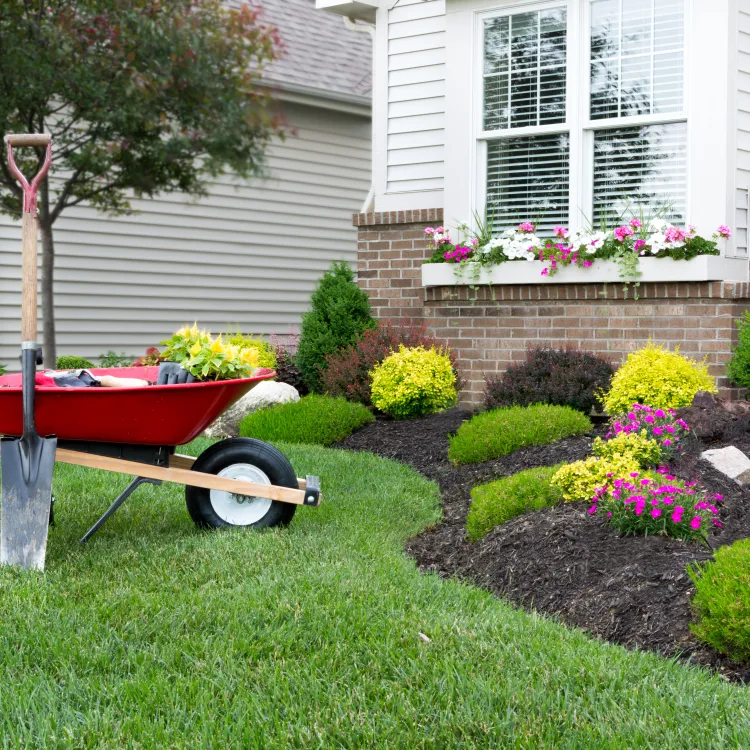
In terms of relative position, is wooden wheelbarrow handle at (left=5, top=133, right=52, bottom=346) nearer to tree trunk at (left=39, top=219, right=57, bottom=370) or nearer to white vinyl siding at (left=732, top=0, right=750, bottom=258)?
white vinyl siding at (left=732, top=0, right=750, bottom=258)

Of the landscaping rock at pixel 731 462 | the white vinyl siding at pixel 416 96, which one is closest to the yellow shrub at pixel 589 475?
the landscaping rock at pixel 731 462

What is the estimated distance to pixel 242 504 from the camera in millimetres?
4727

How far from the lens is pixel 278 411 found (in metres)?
8.06

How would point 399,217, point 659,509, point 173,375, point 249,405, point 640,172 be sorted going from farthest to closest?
1. point 399,217
2. point 249,405
3. point 640,172
4. point 173,375
5. point 659,509

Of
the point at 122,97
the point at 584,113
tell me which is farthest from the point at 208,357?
the point at 122,97

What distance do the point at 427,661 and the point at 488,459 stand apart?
3661mm

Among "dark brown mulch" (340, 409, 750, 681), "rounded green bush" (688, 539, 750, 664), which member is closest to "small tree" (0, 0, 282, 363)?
"dark brown mulch" (340, 409, 750, 681)

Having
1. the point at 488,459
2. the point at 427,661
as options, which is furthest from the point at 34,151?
the point at 427,661

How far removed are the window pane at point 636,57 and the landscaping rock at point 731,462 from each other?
146 inches

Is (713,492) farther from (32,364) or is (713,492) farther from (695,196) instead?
(695,196)

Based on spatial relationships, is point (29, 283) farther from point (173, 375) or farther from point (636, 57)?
point (636, 57)

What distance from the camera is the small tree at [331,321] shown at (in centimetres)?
917

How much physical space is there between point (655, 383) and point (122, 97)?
739 centimetres

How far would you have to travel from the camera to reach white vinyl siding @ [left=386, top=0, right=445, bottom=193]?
934cm
